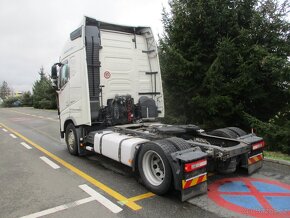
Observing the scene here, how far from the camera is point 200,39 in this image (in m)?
9.68

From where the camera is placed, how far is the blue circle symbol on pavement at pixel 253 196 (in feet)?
13.3

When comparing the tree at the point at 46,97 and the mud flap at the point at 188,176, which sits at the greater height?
the tree at the point at 46,97

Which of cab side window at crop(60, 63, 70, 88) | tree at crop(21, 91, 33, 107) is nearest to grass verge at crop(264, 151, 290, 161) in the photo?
cab side window at crop(60, 63, 70, 88)

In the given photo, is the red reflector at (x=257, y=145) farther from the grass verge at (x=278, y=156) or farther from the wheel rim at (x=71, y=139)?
the wheel rim at (x=71, y=139)

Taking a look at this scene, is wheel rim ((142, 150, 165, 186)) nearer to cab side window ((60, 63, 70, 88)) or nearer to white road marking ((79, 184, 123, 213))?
white road marking ((79, 184, 123, 213))

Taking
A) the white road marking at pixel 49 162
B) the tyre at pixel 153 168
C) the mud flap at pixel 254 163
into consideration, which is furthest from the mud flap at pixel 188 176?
the white road marking at pixel 49 162

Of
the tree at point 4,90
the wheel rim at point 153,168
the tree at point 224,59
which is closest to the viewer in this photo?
the wheel rim at point 153,168

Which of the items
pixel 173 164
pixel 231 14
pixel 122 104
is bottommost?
pixel 173 164

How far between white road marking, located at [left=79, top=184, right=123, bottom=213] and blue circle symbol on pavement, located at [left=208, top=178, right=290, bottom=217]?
1.58 meters

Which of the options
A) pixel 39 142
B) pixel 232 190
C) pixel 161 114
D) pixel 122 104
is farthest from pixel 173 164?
pixel 39 142

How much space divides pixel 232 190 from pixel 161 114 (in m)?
3.92

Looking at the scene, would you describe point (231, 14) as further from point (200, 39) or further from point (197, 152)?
point (197, 152)

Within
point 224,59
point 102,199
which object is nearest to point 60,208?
point 102,199

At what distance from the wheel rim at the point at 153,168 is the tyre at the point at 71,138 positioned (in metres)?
3.17
